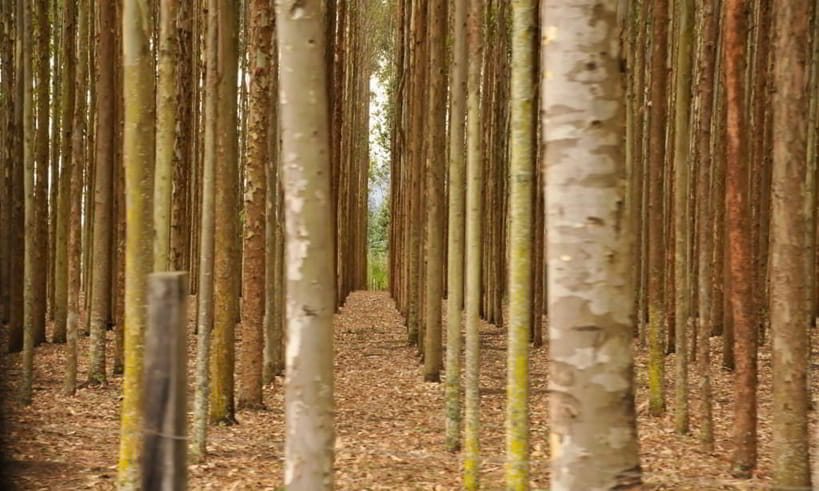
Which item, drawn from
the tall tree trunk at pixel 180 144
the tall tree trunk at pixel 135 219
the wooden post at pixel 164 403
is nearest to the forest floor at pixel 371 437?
the tall tree trunk at pixel 135 219

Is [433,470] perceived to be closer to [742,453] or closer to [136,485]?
[742,453]

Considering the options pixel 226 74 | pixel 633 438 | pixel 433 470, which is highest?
pixel 226 74

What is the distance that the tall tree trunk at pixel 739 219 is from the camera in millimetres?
5695

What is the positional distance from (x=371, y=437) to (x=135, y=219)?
3.88 metres

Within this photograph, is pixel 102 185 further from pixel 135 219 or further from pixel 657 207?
pixel 657 207

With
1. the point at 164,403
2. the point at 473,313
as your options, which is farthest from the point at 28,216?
the point at 164,403

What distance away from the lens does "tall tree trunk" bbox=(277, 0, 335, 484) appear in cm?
279

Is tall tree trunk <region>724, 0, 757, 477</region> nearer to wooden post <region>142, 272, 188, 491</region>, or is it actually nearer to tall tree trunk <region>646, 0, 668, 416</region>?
tall tree trunk <region>646, 0, 668, 416</region>

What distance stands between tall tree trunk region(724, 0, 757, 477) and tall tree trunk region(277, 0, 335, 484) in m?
3.77

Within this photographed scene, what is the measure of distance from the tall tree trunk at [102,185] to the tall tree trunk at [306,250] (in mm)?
6247

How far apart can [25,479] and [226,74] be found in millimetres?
3508

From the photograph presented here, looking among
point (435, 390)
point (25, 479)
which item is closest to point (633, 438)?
point (25, 479)

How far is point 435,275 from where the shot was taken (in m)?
9.52

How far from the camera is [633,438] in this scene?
2203 mm
